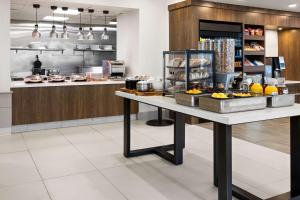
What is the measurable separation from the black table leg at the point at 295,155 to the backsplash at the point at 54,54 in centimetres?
789

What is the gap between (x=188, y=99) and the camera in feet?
8.64

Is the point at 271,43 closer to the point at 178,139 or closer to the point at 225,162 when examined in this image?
the point at 178,139

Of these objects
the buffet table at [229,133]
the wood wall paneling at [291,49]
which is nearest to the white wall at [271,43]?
the wood wall paneling at [291,49]

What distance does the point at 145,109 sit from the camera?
678 centimetres

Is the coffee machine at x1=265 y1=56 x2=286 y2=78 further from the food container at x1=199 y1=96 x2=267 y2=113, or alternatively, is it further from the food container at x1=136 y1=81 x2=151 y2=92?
the food container at x1=199 y1=96 x2=267 y2=113

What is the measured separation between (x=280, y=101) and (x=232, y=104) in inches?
22.4

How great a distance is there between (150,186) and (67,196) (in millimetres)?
859

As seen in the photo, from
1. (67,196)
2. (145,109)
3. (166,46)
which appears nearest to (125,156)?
(67,196)

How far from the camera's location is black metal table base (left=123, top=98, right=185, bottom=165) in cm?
377

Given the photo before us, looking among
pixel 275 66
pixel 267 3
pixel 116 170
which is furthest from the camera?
pixel 275 66

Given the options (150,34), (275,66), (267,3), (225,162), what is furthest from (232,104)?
(275,66)

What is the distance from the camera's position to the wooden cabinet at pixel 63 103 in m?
5.47

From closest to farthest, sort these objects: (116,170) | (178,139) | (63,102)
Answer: (116,170), (178,139), (63,102)

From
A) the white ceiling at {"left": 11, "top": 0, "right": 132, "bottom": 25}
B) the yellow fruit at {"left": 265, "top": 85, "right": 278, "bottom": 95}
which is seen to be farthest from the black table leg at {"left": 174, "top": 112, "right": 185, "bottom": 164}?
the white ceiling at {"left": 11, "top": 0, "right": 132, "bottom": 25}
